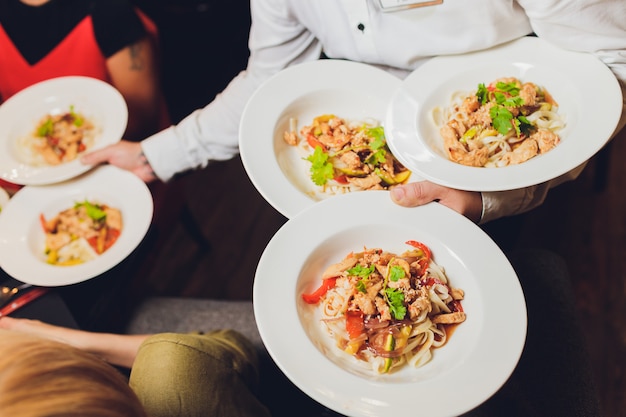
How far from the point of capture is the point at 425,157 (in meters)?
1.37

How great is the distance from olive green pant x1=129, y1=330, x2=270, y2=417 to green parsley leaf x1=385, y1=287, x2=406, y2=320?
0.45m

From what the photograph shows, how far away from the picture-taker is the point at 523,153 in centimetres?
134

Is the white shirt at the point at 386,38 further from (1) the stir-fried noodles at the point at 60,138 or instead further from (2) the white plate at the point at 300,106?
(1) the stir-fried noodles at the point at 60,138

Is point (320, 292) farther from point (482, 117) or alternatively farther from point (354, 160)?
point (482, 117)

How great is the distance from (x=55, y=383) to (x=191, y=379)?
0.42 metres

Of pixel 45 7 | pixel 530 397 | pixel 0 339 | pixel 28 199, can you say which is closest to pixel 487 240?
pixel 530 397

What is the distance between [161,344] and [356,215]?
586 mm

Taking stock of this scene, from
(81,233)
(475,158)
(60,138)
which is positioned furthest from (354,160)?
(60,138)

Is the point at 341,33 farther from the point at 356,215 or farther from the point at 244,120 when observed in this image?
the point at 356,215

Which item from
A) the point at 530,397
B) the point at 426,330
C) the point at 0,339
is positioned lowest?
the point at 530,397

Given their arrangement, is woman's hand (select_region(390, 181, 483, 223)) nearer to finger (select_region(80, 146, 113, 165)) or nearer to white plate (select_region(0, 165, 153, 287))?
white plate (select_region(0, 165, 153, 287))

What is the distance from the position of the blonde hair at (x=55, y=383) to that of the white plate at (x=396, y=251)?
1.06 ft

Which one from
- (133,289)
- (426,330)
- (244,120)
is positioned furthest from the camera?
(133,289)

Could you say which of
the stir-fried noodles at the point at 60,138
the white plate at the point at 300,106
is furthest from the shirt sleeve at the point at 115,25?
the white plate at the point at 300,106
